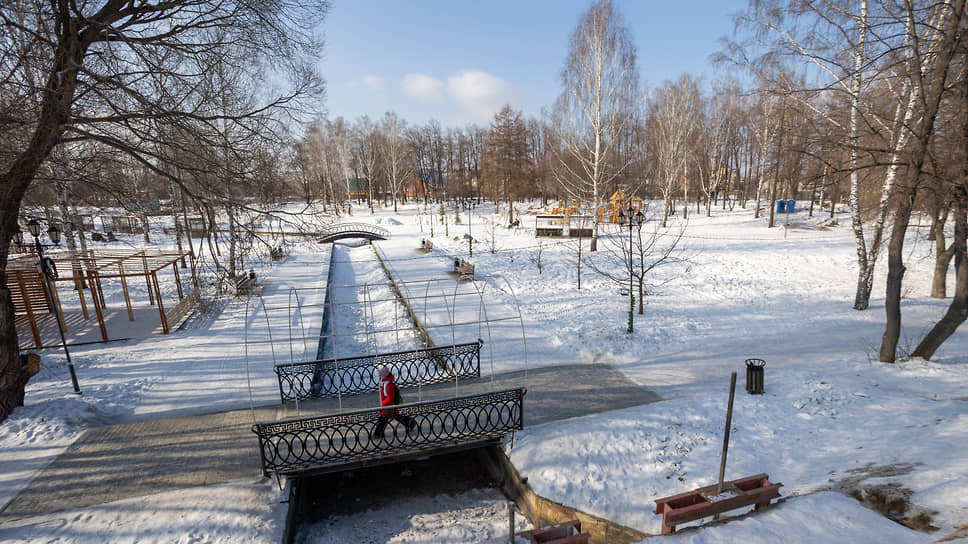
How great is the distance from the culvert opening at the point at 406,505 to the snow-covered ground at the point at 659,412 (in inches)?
1.9

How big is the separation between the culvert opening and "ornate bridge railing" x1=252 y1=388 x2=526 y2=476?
47 cm

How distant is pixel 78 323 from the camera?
1242 cm

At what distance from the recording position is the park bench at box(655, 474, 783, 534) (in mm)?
4133

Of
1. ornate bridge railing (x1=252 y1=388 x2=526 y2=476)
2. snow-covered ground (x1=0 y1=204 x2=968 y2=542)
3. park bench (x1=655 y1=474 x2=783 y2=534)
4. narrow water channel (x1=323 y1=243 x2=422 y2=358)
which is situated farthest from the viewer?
narrow water channel (x1=323 y1=243 x2=422 y2=358)

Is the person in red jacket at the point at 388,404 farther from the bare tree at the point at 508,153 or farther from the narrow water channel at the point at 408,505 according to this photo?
the bare tree at the point at 508,153

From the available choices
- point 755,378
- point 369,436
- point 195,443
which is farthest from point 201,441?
point 755,378

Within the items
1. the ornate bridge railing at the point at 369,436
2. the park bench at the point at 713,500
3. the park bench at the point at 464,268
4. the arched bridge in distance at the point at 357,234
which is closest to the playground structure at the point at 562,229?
the park bench at the point at 464,268

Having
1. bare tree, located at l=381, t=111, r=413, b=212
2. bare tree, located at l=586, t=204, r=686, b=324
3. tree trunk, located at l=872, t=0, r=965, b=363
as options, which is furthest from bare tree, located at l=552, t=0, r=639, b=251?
bare tree, located at l=381, t=111, r=413, b=212

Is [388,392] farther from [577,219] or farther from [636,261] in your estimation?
[577,219]

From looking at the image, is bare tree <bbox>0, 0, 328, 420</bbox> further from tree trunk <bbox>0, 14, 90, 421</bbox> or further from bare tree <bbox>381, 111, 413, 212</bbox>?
bare tree <bbox>381, 111, 413, 212</bbox>

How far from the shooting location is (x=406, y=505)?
6.18 meters

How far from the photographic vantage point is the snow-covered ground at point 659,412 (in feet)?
15.1

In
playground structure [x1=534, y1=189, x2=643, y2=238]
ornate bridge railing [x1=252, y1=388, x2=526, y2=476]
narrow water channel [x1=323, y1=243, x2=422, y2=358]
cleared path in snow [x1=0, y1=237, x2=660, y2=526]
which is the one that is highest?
playground structure [x1=534, y1=189, x2=643, y2=238]

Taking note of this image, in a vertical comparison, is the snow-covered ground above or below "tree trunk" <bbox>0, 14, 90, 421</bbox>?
below
